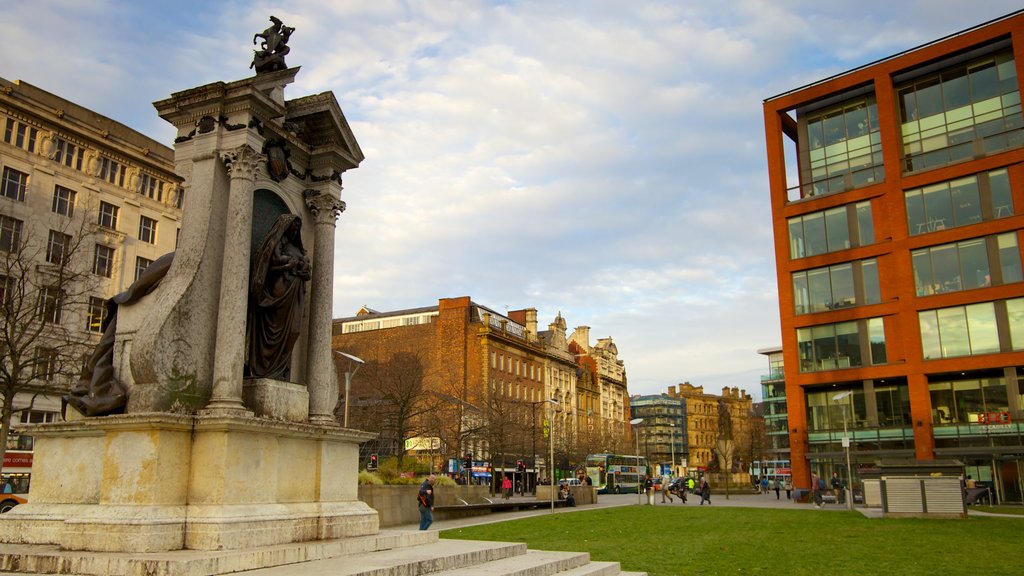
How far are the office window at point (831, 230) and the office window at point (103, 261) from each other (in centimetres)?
4220

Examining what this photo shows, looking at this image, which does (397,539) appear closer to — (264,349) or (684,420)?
(264,349)

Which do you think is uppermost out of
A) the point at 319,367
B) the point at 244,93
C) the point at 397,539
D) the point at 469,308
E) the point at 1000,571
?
the point at 469,308

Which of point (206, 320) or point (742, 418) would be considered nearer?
point (206, 320)

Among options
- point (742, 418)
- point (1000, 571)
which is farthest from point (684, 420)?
point (1000, 571)

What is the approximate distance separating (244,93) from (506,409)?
198ft

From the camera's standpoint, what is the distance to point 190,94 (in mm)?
10070

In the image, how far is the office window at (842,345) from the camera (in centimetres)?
4397

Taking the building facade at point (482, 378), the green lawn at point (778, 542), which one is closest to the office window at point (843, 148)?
the green lawn at point (778, 542)

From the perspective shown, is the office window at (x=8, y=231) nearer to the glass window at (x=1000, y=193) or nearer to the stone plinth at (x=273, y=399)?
the stone plinth at (x=273, y=399)

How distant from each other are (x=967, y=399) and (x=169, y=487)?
144 ft

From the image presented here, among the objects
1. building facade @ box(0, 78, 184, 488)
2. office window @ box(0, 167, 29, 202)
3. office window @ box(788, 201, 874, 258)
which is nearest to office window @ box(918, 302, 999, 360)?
office window @ box(788, 201, 874, 258)

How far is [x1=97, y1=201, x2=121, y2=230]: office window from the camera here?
1764 inches

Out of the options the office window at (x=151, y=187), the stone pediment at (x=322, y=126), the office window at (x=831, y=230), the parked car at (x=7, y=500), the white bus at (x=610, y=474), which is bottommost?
the white bus at (x=610, y=474)

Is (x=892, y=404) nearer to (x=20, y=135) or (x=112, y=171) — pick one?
(x=112, y=171)
